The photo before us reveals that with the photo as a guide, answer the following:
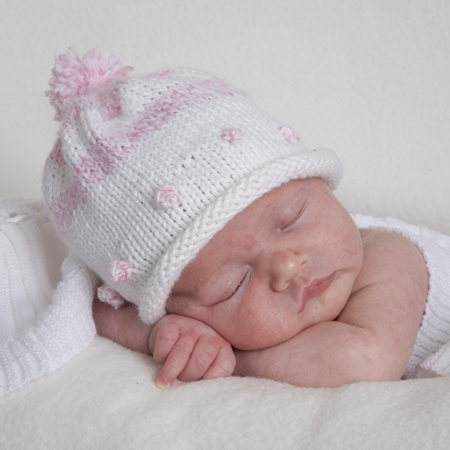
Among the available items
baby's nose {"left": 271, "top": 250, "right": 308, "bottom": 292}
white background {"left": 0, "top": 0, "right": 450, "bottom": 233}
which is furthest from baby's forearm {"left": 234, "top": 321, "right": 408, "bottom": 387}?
white background {"left": 0, "top": 0, "right": 450, "bottom": 233}

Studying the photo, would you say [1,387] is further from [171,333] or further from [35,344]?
[171,333]

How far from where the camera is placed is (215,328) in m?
1.02

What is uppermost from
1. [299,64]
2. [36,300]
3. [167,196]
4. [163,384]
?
[299,64]

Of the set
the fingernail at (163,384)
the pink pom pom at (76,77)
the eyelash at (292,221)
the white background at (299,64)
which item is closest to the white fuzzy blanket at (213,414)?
the fingernail at (163,384)

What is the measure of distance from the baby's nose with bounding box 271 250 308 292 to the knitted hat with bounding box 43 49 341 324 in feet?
0.36

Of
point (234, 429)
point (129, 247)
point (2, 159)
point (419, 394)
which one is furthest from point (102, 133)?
point (2, 159)

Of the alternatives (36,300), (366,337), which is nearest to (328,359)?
(366,337)

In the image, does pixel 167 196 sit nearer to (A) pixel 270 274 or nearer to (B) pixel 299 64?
(A) pixel 270 274

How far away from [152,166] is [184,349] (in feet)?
1.06

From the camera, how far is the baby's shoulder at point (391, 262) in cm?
109

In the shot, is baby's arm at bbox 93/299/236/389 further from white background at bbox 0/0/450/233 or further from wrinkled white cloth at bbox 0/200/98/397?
white background at bbox 0/0/450/233

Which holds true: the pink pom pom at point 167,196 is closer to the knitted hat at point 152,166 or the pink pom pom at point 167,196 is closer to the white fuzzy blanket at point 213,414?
the knitted hat at point 152,166

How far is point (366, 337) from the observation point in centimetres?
95

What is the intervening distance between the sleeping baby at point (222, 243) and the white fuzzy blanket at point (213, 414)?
0.25ft
